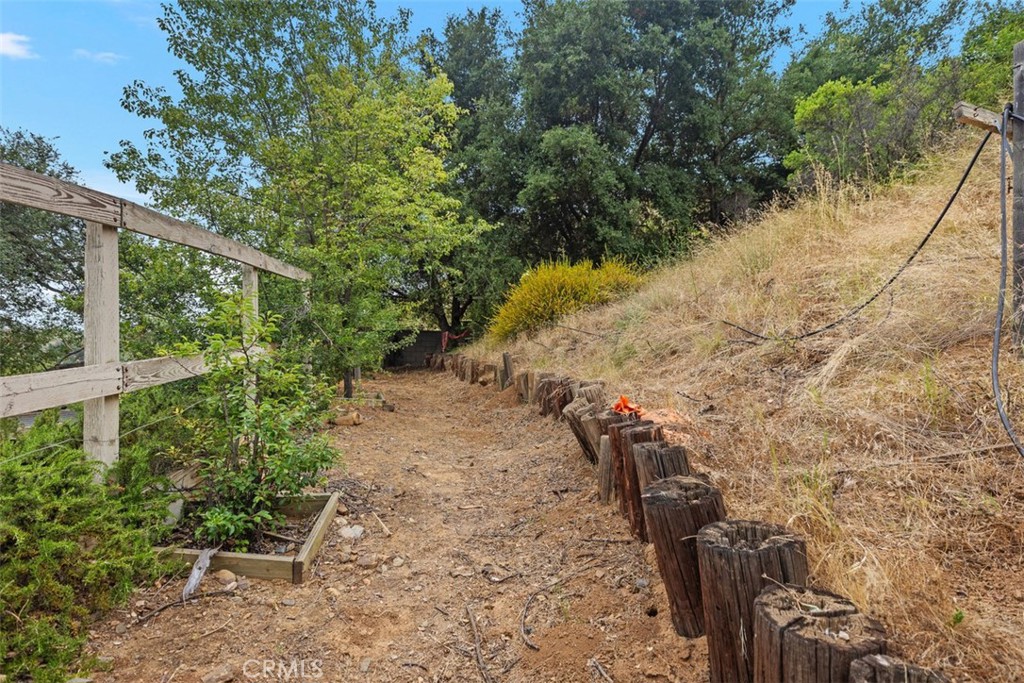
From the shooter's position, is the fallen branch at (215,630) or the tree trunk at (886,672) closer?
the tree trunk at (886,672)

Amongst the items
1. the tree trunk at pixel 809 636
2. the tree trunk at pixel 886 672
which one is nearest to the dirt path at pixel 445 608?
the tree trunk at pixel 809 636

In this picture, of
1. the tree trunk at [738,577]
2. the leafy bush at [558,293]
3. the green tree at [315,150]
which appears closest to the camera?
the tree trunk at [738,577]

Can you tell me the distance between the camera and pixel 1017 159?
2.21 metres

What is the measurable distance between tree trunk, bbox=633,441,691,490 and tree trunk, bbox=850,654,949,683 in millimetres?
936

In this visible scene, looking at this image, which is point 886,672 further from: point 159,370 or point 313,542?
point 159,370

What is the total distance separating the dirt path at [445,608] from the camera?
1.52 meters

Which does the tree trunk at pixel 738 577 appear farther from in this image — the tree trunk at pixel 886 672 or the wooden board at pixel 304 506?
the wooden board at pixel 304 506

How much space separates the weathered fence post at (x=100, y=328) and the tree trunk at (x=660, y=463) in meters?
2.01

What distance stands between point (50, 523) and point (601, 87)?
36.9 ft

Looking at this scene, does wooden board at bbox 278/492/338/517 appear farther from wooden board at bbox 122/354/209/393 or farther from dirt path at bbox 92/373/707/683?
wooden board at bbox 122/354/209/393

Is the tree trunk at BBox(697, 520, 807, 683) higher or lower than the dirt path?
higher

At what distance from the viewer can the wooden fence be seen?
5.27 ft

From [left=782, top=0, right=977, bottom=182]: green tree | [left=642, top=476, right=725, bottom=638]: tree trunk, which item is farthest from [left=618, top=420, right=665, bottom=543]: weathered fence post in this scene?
[left=782, top=0, right=977, bottom=182]: green tree

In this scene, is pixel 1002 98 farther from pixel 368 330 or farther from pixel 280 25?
pixel 280 25
